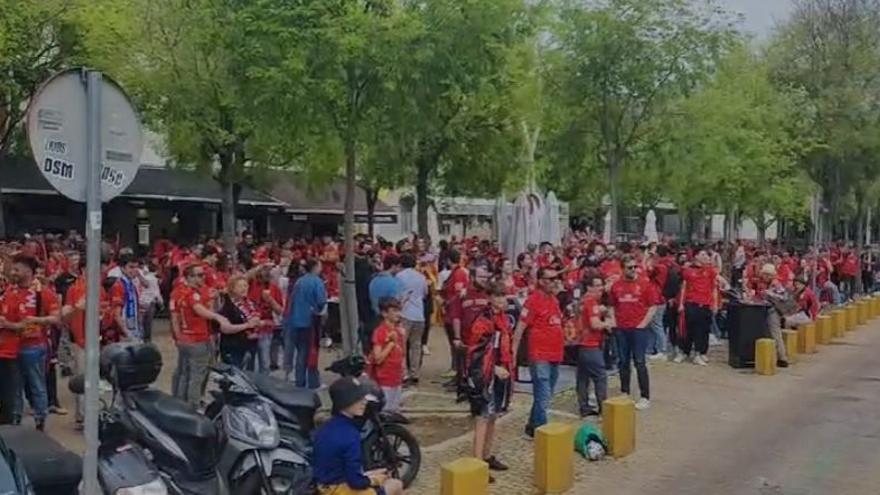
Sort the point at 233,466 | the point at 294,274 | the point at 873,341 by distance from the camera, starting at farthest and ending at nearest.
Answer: the point at 873,341 < the point at 294,274 < the point at 233,466

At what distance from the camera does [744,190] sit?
42125mm

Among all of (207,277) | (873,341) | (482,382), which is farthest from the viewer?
(873,341)

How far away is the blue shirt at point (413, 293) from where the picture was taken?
588 inches

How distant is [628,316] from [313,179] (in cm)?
1887

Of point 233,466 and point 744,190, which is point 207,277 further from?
point 744,190

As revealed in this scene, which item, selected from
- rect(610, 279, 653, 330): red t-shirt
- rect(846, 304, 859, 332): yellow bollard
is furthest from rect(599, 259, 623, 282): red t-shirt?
rect(846, 304, 859, 332): yellow bollard

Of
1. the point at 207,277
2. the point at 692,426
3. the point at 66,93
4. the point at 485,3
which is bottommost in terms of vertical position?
the point at 692,426

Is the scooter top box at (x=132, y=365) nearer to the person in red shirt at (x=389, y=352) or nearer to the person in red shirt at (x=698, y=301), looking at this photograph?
the person in red shirt at (x=389, y=352)

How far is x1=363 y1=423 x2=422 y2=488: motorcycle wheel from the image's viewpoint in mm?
9461

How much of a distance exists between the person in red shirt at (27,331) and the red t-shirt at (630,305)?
20.9 feet

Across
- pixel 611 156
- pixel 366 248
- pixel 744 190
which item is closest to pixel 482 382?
pixel 366 248

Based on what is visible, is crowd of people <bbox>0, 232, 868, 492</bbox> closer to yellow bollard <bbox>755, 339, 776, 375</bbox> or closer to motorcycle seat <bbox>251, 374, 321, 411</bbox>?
yellow bollard <bbox>755, 339, 776, 375</bbox>

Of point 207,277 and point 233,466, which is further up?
point 207,277

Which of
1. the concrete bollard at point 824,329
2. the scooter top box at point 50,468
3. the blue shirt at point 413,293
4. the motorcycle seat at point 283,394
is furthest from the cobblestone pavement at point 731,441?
the concrete bollard at point 824,329
